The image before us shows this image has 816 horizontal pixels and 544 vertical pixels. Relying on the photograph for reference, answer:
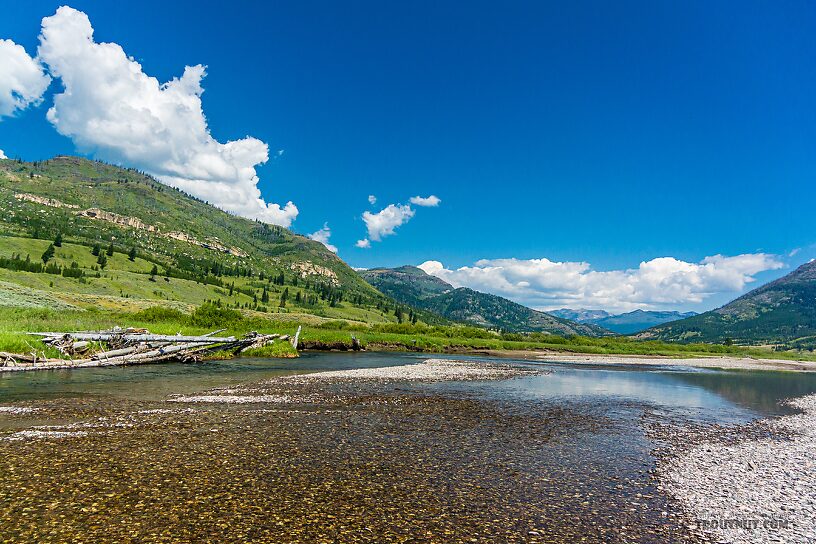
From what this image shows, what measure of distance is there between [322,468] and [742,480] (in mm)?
15081

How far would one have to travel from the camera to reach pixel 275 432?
20094 mm

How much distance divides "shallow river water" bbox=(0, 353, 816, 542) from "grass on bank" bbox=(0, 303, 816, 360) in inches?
953

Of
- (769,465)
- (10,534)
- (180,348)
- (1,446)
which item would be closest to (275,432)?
(1,446)

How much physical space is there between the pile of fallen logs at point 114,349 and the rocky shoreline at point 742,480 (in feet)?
154

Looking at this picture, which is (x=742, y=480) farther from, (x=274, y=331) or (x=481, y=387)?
(x=274, y=331)

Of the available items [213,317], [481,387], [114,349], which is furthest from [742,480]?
[213,317]

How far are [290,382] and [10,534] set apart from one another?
28.5m

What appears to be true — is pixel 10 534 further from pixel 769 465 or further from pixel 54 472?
pixel 769 465

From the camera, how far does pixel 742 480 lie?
1570cm

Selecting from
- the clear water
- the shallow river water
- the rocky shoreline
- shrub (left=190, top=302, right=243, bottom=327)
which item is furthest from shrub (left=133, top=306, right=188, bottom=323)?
the rocky shoreline

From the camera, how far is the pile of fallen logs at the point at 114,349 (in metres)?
38.3

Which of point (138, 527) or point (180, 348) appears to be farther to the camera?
point (180, 348)

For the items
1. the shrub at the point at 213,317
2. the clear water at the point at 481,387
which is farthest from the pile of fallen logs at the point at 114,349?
the shrub at the point at 213,317

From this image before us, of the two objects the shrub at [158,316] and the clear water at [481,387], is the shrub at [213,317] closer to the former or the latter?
the shrub at [158,316]
